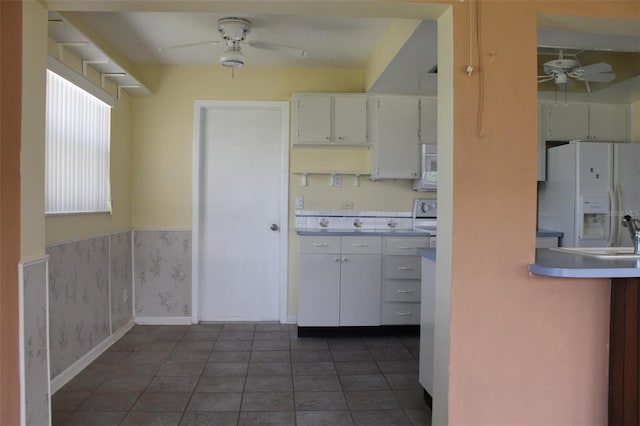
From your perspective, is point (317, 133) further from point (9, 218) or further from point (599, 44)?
point (9, 218)

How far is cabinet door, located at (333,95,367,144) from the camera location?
3875 millimetres

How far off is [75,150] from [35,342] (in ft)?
4.98

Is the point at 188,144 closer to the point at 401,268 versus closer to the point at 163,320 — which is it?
the point at 163,320

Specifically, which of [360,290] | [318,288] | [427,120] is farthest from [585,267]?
[427,120]

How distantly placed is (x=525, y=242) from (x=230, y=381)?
2008mm

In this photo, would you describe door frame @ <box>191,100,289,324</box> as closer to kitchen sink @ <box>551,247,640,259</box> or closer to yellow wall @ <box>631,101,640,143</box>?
kitchen sink @ <box>551,247,640,259</box>

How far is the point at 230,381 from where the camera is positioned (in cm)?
279

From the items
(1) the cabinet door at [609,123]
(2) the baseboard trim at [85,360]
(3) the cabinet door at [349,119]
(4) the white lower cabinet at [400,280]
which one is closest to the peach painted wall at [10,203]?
(2) the baseboard trim at [85,360]

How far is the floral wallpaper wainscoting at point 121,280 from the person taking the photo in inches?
140

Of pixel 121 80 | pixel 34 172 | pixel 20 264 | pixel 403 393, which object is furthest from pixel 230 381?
pixel 121 80

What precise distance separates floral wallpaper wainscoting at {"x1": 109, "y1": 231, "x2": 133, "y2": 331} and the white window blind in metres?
0.35

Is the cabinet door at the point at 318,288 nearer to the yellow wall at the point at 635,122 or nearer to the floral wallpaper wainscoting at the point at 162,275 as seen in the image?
the floral wallpaper wainscoting at the point at 162,275

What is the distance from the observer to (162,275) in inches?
158

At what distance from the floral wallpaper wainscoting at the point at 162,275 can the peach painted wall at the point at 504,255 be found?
9.41 feet
